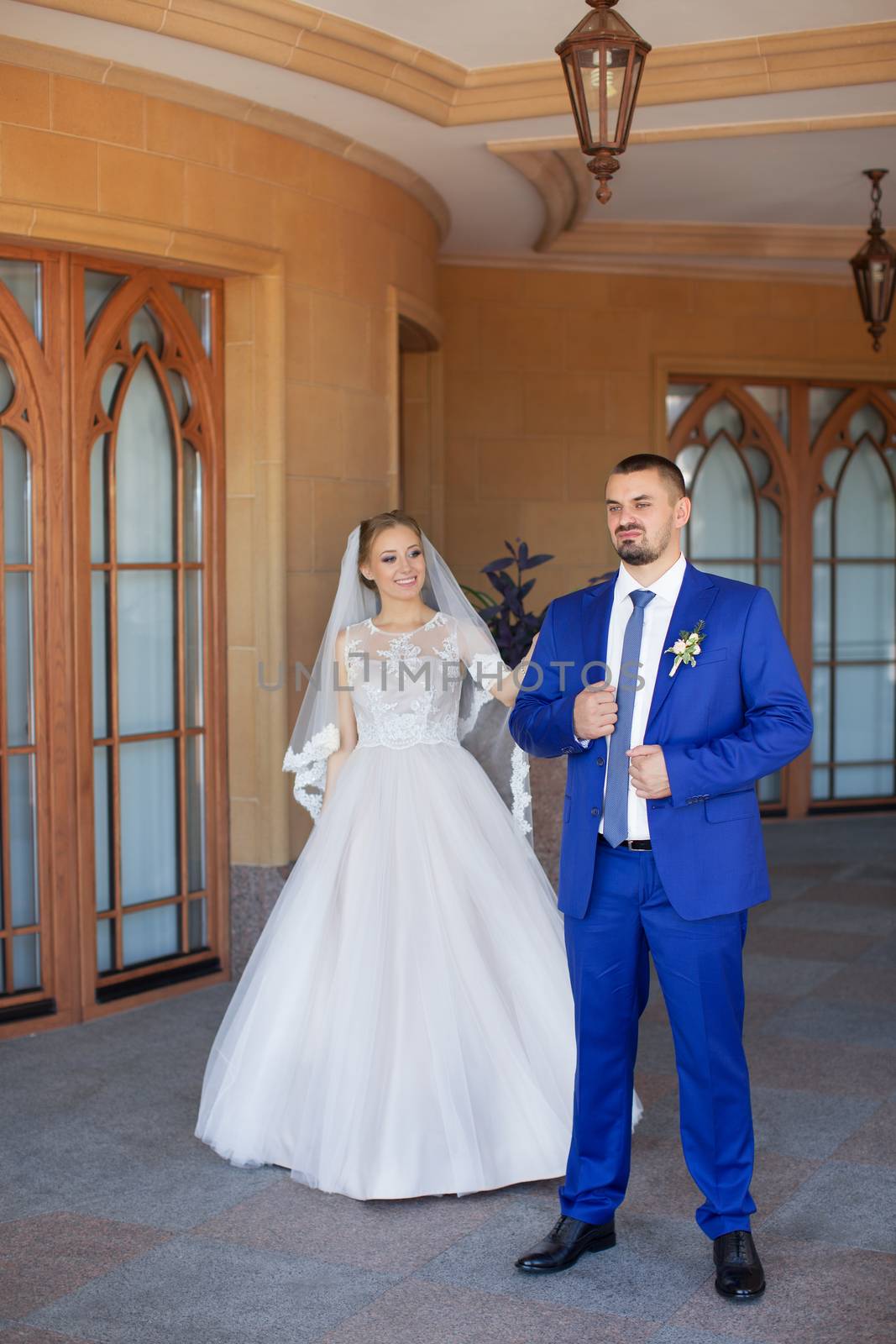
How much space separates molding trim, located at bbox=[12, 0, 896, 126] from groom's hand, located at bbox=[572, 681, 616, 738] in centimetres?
266

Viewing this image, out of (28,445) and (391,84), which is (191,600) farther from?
(391,84)

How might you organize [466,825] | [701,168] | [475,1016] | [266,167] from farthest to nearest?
1. [701,168]
2. [266,167]
3. [466,825]
4. [475,1016]

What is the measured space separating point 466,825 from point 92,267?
2.46m

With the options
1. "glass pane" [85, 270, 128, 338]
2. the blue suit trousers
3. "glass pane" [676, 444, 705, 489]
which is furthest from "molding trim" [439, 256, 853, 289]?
the blue suit trousers

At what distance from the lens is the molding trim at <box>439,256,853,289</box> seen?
298 inches

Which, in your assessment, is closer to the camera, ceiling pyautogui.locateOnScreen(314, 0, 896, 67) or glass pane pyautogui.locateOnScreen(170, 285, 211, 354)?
ceiling pyautogui.locateOnScreen(314, 0, 896, 67)

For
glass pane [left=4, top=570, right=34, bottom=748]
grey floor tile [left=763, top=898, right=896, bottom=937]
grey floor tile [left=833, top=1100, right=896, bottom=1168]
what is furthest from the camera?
grey floor tile [left=763, top=898, right=896, bottom=937]

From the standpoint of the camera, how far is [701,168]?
6.14m

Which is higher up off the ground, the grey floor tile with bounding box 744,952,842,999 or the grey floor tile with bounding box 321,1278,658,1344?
the grey floor tile with bounding box 321,1278,658,1344

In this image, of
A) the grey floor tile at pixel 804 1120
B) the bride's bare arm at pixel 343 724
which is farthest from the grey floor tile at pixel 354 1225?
the bride's bare arm at pixel 343 724

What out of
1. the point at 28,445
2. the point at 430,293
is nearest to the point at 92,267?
the point at 28,445

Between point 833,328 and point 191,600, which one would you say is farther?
point 833,328

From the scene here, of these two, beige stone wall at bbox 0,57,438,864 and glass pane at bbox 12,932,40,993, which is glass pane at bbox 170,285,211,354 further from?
glass pane at bbox 12,932,40,993

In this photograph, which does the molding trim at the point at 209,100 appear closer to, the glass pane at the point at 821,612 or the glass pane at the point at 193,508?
the glass pane at the point at 193,508
